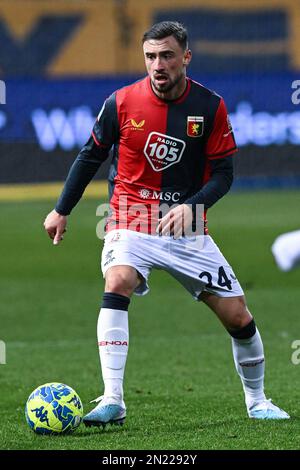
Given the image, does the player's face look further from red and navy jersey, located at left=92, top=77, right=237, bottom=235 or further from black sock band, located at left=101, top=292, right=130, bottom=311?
black sock band, located at left=101, top=292, right=130, bottom=311

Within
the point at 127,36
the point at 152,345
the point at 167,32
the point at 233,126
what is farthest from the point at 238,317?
the point at 127,36

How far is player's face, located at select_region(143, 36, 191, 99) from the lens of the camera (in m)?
6.22

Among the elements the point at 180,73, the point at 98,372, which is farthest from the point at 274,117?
the point at 180,73

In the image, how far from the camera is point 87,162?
254 inches

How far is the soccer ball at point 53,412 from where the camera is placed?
598 centimetres

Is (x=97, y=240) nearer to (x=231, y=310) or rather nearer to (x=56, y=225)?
(x=56, y=225)

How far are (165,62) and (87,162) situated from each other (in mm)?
742

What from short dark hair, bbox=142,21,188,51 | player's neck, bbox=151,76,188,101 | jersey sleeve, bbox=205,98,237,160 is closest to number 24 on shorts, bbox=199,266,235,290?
jersey sleeve, bbox=205,98,237,160

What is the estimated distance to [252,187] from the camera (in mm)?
25203

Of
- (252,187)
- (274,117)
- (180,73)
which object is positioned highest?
(180,73)

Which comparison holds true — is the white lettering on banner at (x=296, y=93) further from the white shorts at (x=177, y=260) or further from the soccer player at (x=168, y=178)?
the white shorts at (x=177, y=260)

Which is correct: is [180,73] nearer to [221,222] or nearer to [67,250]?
[67,250]

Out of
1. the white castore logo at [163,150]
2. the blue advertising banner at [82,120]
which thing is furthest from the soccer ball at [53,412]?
the blue advertising banner at [82,120]

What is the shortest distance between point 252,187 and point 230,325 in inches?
746
